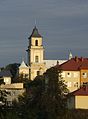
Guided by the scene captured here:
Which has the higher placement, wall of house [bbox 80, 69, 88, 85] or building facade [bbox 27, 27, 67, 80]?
building facade [bbox 27, 27, 67, 80]

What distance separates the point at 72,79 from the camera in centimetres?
10644

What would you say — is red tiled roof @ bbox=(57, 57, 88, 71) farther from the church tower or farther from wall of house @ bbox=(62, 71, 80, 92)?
the church tower

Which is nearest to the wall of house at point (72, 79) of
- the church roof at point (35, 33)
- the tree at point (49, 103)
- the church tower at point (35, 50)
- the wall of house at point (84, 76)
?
the wall of house at point (84, 76)

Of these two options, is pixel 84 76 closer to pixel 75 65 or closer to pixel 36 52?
pixel 75 65

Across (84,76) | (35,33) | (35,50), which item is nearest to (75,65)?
(84,76)

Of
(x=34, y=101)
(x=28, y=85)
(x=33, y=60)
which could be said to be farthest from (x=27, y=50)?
(x=34, y=101)

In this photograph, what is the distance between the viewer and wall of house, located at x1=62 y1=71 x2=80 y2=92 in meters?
105

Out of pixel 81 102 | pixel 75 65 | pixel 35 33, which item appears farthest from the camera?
pixel 35 33

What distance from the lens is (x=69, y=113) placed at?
7300 centimetres

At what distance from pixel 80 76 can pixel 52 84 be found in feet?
104

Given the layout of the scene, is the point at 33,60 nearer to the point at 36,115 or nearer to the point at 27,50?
the point at 27,50

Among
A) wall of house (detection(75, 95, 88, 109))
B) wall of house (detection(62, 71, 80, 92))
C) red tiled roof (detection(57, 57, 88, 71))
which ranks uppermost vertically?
red tiled roof (detection(57, 57, 88, 71))

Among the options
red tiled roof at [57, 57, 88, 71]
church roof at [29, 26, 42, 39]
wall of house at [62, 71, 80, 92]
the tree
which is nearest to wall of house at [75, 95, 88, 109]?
the tree

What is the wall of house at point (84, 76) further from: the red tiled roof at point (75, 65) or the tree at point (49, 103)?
the tree at point (49, 103)
